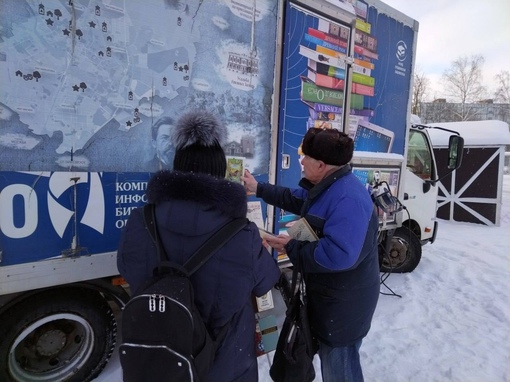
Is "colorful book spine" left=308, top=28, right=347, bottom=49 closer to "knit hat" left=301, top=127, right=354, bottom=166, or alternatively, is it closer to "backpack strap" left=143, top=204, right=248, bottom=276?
"knit hat" left=301, top=127, right=354, bottom=166

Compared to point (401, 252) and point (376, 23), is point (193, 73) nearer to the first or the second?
point (376, 23)

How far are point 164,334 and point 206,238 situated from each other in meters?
0.34

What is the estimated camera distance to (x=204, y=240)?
1.24 m

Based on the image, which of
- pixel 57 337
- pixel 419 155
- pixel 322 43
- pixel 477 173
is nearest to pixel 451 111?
pixel 477 173

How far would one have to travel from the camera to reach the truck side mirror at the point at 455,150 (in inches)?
176

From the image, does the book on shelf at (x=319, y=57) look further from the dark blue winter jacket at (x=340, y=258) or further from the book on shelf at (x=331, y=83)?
the dark blue winter jacket at (x=340, y=258)

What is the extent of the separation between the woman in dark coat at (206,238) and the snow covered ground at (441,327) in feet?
4.59

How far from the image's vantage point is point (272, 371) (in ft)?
6.23

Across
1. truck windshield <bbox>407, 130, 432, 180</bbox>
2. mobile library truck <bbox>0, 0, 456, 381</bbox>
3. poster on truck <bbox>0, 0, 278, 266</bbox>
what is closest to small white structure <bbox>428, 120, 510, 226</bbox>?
truck windshield <bbox>407, 130, 432, 180</bbox>

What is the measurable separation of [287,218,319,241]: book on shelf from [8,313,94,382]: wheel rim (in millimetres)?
1529

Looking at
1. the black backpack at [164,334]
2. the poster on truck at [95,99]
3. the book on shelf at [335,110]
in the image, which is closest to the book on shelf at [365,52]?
the book on shelf at [335,110]

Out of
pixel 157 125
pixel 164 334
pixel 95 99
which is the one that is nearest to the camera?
pixel 164 334

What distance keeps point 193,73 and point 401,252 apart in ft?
13.6

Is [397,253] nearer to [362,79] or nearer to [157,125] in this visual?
[362,79]
